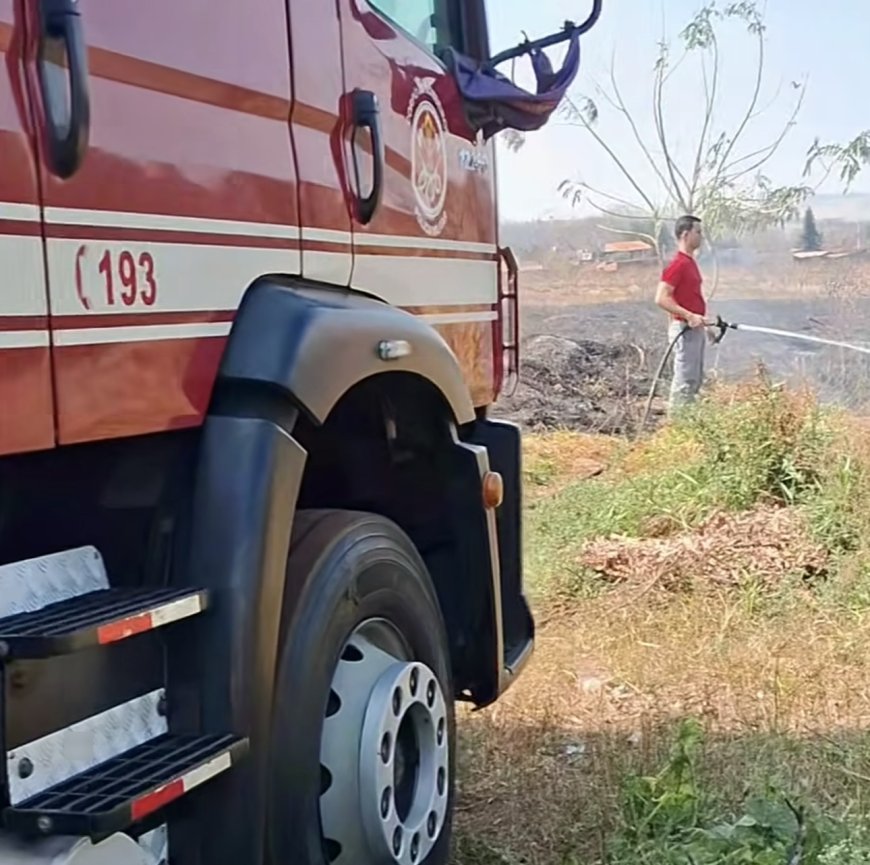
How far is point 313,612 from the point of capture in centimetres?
254

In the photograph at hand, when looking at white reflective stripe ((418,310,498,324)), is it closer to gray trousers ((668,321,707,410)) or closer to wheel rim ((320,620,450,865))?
wheel rim ((320,620,450,865))

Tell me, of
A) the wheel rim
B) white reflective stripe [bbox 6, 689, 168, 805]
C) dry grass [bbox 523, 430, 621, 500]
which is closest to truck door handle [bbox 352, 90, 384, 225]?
the wheel rim

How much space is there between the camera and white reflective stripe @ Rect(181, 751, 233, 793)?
202 centimetres

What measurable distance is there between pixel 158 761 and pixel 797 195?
14204 mm

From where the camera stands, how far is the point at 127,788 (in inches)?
76.2

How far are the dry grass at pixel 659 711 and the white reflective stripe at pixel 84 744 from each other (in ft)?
5.57

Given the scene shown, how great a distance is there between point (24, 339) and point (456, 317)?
177cm

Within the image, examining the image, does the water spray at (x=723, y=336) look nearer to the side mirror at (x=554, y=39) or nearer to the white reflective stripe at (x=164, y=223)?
the side mirror at (x=554, y=39)

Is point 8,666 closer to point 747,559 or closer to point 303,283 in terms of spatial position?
point 303,283

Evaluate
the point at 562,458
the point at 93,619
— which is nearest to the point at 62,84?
the point at 93,619

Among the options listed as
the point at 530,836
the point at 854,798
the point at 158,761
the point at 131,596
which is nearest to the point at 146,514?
→ the point at 131,596

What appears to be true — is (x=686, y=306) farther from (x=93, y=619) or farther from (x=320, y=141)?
(x=93, y=619)

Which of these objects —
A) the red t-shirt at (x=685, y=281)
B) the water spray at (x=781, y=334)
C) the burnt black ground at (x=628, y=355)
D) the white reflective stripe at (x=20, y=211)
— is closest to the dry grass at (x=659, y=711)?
the white reflective stripe at (x=20, y=211)

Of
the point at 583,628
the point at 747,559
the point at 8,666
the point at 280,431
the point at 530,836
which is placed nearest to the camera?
the point at 8,666
